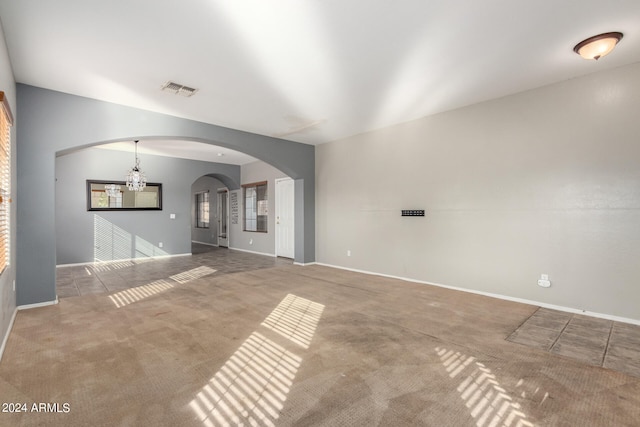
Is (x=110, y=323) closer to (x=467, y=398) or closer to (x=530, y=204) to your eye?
(x=467, y=398)

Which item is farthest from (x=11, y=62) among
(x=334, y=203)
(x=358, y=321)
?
(x=334, y=203)

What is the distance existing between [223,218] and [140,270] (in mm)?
4499

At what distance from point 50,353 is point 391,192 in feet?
16.5

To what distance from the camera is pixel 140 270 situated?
6.38 m

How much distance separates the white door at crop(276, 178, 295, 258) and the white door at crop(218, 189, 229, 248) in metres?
2.94

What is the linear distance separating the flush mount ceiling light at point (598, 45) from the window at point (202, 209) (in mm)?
11047

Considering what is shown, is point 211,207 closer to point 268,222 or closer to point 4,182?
point 268,222

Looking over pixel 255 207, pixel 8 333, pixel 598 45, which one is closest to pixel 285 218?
pixel 255 207

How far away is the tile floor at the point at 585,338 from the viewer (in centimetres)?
248

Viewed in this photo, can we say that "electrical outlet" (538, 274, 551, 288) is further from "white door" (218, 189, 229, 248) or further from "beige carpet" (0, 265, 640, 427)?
"white door" (218, 189, 229, 248)

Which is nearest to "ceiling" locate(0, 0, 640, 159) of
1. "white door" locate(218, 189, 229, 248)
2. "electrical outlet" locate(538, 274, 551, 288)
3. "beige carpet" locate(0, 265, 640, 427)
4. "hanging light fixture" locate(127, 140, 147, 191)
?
"electrical outlet" locate(538, 274, 551, 288)

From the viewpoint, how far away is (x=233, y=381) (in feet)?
7.06

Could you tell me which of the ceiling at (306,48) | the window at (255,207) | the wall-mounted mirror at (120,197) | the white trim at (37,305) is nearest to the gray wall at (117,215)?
the wall-mounted mirror at (120,197)

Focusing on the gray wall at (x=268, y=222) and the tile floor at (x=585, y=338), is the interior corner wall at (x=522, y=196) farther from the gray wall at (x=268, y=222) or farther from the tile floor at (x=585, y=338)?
the gray wall at (x=268, y=222)
